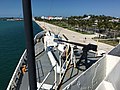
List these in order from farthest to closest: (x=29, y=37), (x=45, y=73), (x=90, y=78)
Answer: (x=45, y=73)
(x=90, y=78)
(x=29, y=37)

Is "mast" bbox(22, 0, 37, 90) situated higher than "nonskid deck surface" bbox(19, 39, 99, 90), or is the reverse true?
"mast" bbox(22, 0, 37, 90)

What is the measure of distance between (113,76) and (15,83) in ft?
13.5

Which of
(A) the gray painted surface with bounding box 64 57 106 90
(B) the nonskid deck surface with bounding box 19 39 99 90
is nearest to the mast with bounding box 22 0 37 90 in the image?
(A) the gray painted surface with bounding box 64 57 106 90

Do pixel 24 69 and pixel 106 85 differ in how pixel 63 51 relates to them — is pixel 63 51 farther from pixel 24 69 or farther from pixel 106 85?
pixel 106 85

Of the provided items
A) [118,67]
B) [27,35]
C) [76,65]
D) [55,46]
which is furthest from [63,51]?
[27,35]

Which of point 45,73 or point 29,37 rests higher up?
Answer: point 29,37

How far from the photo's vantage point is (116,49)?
11.2 meters

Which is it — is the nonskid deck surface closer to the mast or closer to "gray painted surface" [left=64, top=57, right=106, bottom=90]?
"gray painted surface" [left=64, top=57, right=106, bottom=90]

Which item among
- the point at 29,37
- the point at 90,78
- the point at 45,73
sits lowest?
the point at 45,73

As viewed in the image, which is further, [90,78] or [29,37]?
[90,78]

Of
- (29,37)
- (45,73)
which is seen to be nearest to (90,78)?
(45,73)

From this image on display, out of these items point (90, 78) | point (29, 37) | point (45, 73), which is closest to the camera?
point (29, 37)

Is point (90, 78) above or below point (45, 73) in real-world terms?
above

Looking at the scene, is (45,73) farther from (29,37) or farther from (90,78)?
(29,37)
